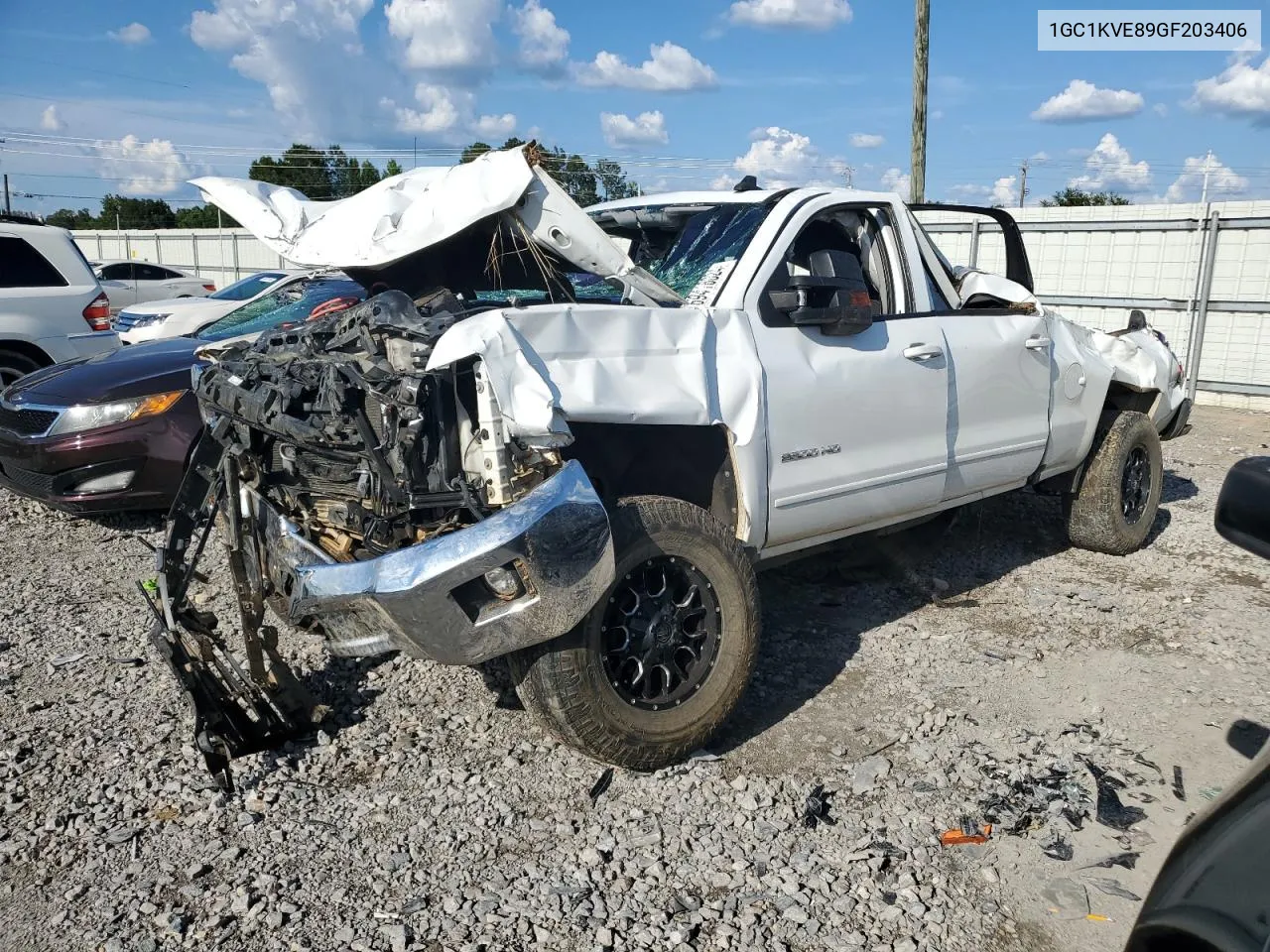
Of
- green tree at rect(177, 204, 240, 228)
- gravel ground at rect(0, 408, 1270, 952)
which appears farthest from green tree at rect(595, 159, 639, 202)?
green tree at rect(177, 204, 240, 228)

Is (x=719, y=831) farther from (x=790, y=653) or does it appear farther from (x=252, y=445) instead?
(x=252, y=445)

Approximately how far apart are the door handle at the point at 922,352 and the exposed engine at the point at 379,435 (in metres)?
1.91

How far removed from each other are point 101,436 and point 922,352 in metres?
4.56

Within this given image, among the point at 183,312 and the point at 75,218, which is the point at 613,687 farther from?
the point at 75,218

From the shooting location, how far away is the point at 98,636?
453 cm

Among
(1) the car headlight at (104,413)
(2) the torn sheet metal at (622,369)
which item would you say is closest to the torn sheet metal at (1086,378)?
(2) the torn sheet metal at (622,369)

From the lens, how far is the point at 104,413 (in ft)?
19.1

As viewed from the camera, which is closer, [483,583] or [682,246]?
[483,583]

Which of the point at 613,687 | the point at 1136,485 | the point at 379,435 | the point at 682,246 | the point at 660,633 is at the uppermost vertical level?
the point at 682,246

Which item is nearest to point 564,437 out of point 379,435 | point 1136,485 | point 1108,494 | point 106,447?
point 379,435

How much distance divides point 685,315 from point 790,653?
173 centimetres

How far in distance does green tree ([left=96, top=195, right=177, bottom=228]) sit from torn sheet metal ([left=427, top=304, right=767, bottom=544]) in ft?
171

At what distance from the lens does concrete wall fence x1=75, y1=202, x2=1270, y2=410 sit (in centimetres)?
1228

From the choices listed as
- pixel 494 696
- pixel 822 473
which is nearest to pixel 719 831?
pixel 494 696
